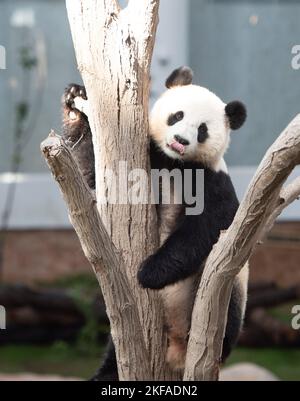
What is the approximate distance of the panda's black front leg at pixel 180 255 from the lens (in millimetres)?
2721

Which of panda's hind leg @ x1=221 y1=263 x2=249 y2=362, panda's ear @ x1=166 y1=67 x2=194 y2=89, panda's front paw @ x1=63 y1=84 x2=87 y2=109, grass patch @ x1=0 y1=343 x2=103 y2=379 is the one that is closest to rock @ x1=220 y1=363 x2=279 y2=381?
grass patch @ x1=0 y1=343 x2=103 y2=379

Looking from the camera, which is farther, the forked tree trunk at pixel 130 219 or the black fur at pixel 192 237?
the black fur at pixel 192 237

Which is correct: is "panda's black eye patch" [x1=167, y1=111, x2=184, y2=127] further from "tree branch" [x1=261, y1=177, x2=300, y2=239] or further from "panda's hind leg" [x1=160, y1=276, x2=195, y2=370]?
"panda's hind leg" [x1=160, y1=276, x2=195, y2=370]

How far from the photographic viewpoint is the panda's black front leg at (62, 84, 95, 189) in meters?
3.02

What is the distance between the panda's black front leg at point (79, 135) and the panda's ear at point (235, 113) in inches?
21.1

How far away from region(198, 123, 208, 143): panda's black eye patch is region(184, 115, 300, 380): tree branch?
0.45 meters

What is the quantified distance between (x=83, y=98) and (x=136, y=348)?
972mm

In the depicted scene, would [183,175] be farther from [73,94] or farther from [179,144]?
[73,94]

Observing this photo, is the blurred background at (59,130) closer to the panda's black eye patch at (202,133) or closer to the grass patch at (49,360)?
the grass patch at (49,360)

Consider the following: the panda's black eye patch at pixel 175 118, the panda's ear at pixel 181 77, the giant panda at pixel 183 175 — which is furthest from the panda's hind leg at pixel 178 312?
the panda's ear at pixel 181 77

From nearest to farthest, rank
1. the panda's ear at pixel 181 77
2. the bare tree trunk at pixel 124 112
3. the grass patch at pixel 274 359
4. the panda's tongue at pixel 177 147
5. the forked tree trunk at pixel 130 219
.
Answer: the forked tree trunk at pixel 130 219
the bare tree trunk at pixel 124 112
the panda's tongue at pixel 177 147
the panda's ear at pixel 181 77
the grass patch at pixel 274 359

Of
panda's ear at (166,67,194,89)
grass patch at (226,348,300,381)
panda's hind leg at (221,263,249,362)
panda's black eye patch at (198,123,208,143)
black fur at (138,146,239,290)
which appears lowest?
grass patch at (226,348,300,381)

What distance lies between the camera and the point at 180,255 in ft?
9.34

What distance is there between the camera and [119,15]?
8.87ft
